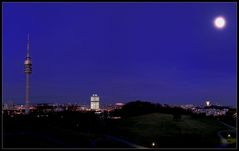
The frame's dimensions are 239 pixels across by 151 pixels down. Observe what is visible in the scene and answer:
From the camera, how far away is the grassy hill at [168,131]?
6569cm

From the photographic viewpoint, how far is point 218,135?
76250 mm

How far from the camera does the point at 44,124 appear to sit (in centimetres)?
7912

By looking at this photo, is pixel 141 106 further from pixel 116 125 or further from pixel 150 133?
pixel 150 133

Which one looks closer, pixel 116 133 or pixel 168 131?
pixel 116 133

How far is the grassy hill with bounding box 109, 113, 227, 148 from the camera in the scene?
6569 centimetres

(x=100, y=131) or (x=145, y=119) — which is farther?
(x=145, y=119)

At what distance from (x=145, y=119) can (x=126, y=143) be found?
38492 mm

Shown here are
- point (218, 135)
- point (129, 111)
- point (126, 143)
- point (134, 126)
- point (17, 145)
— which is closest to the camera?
point (17, 145)

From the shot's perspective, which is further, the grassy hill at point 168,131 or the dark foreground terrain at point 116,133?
the grassy hill at point 168,131

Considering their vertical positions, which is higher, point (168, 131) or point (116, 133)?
point (116, 133)

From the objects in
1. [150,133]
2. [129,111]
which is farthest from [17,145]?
[129,111]

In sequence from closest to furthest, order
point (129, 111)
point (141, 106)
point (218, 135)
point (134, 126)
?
point (218, 135), point (134, 126), point (129, 111), point (141, 106)

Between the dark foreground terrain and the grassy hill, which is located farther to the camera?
the grassy hill

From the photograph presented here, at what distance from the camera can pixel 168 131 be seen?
8425cm
